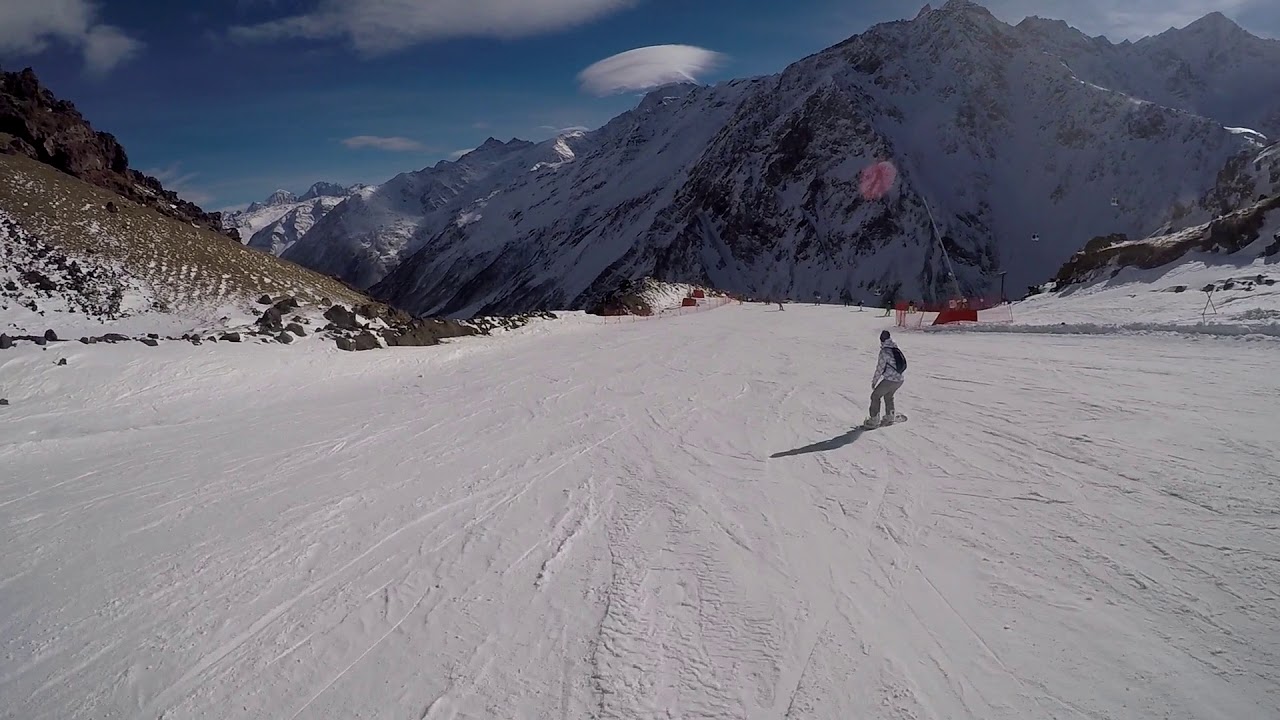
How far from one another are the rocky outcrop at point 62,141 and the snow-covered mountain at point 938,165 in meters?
101

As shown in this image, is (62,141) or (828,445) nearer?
(828,445)

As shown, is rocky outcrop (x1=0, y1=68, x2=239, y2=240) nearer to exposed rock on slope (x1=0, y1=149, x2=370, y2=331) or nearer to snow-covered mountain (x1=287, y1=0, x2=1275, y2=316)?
exposed rock on slope (x1=0, y1=149, x2=370, y2=331)

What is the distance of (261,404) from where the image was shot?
14.7 meters

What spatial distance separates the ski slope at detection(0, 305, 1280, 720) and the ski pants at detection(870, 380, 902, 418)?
1.38ft

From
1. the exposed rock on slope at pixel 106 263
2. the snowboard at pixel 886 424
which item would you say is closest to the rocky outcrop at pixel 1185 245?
the snowboard at pixel 886 424

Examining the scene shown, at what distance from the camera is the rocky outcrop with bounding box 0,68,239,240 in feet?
123

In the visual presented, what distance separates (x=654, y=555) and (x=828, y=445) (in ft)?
15.1

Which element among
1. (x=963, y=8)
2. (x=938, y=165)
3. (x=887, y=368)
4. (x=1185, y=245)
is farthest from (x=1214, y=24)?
(x=887, y=368)

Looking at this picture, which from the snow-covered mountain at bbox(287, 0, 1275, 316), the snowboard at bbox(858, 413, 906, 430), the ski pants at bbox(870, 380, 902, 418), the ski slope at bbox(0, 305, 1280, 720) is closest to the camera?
the ski slope at bbox(0, 305, 1280, 720)

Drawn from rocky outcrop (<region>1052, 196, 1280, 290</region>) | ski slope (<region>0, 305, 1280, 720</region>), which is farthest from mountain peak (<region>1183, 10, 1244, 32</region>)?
ski slope (<region>0, 305, 1280, 720</region>)

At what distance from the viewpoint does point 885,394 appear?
11.0 metres

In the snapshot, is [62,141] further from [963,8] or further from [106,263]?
[963,8]

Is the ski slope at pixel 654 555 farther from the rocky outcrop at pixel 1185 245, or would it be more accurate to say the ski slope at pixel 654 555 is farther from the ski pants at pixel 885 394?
the rocky outcrop at pixel 1185 245

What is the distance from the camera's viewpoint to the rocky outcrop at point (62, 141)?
123 feet
